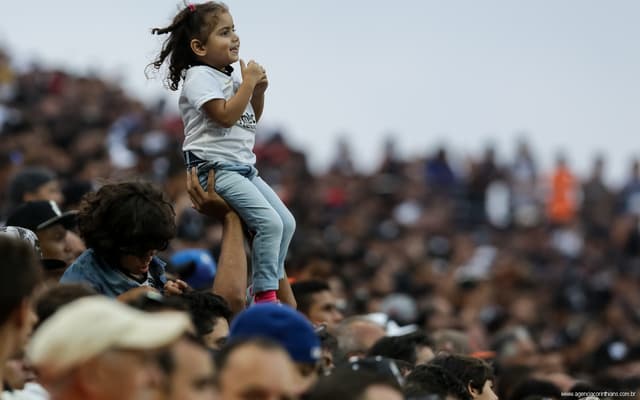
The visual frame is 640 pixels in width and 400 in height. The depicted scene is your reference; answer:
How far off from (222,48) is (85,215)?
1050mm

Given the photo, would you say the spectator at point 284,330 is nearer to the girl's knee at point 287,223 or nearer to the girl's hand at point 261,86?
the girl's knee at point 287,223

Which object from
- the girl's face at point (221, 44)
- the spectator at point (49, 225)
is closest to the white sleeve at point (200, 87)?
the girl's face at point (221, 44)

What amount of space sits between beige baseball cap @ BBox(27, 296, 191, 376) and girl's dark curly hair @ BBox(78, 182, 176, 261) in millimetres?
2176

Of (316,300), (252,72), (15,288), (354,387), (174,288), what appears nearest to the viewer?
(15,288)

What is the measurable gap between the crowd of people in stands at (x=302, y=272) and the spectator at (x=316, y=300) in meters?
0.01

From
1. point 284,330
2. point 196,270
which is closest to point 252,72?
point 284,330

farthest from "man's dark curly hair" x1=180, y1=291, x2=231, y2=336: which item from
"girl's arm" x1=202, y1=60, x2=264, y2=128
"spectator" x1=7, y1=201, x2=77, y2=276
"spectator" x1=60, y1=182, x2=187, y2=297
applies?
"spectator" x1=7, y1=201, x2=77, y2=276

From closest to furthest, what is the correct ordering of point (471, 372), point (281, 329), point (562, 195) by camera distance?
point (281, 329), point (471, 372), point (562, 195)

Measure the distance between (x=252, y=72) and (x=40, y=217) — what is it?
225 centimetres

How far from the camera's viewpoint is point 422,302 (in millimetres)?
14305

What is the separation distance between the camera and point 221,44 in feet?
20.6

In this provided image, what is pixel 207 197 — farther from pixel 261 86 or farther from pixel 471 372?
pixel 471 372

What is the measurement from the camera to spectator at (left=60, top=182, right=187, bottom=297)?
233 inches

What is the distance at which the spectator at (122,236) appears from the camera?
5.91 metres
